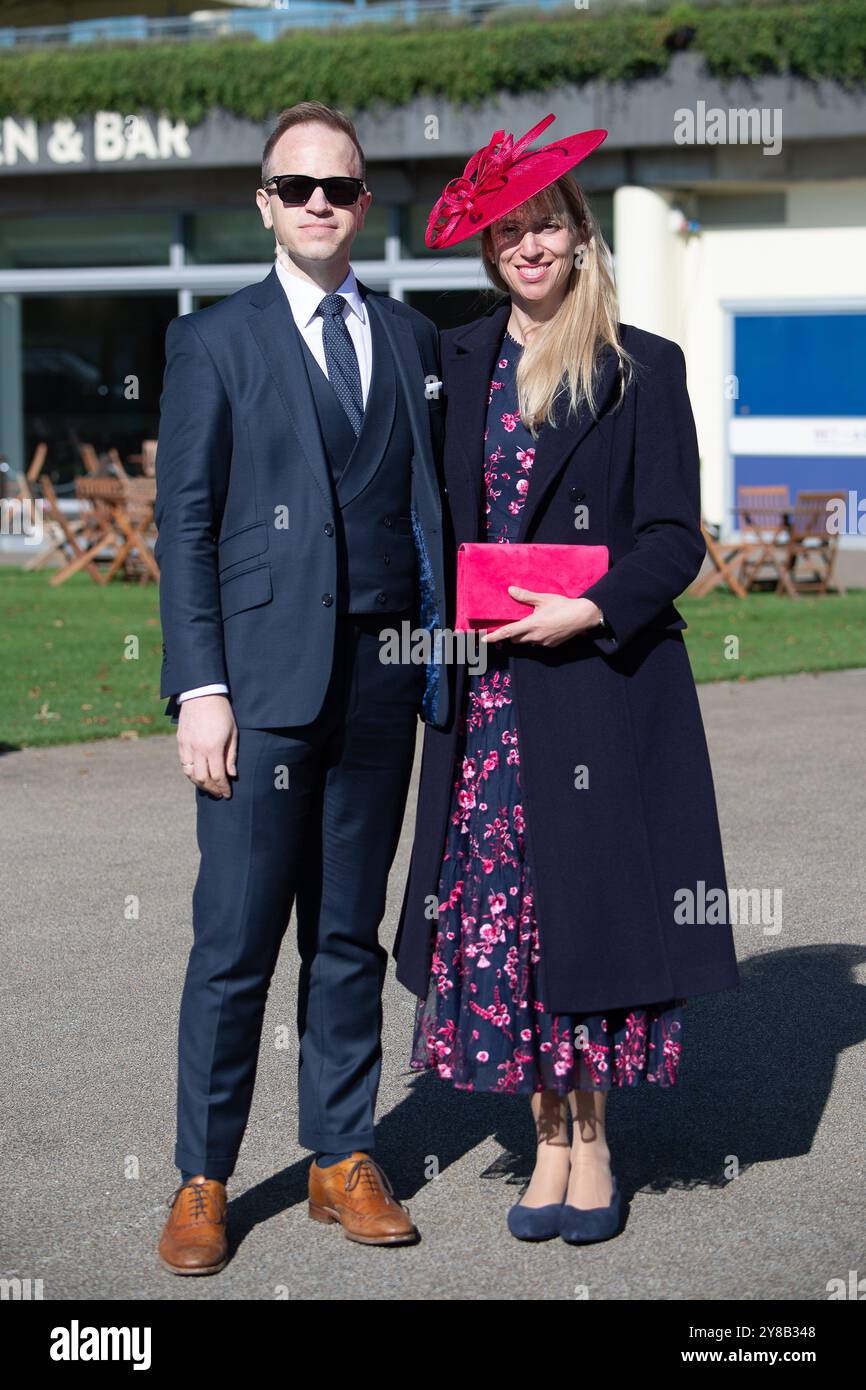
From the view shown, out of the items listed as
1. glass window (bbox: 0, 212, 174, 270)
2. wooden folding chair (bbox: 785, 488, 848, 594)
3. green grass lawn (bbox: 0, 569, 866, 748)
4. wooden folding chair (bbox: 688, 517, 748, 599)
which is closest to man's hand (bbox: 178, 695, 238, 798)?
green grass lawn (bbox: 0, 569, 866, 748)

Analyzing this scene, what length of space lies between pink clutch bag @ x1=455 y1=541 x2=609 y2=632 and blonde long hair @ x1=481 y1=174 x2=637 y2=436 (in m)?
0.28

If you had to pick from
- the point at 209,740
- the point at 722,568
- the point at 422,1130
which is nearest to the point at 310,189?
the point at 209,740

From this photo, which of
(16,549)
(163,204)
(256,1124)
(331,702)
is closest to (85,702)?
(256,1124)

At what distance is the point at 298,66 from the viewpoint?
22.9m

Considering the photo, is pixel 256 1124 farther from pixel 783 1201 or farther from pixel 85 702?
pixel 85 702

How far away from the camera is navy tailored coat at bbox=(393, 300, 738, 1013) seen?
3.71 m

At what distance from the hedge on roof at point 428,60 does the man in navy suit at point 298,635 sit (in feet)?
62.3

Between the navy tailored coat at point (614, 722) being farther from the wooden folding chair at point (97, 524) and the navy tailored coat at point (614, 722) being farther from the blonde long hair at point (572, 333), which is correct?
the wooden folding chair at point (97, 524)

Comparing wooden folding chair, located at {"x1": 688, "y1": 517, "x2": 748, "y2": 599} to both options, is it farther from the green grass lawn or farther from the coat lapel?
the coat lapel

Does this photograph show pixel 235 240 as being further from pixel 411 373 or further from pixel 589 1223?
pixel 589 1223

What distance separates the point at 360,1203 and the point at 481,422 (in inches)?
63.4

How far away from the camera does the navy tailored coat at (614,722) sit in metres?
3.71

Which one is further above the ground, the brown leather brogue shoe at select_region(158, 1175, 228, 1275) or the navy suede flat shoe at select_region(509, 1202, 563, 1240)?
the brown leather brogue shoe at select_region(158, 1175, 228, 1275)
